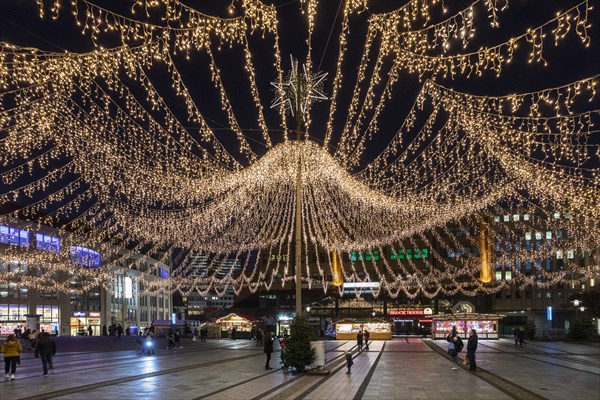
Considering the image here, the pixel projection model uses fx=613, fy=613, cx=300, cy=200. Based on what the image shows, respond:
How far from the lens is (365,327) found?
2293 inches

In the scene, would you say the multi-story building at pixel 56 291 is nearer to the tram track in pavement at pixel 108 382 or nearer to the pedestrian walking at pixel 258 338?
the pedestrian walking at pixel 258 338

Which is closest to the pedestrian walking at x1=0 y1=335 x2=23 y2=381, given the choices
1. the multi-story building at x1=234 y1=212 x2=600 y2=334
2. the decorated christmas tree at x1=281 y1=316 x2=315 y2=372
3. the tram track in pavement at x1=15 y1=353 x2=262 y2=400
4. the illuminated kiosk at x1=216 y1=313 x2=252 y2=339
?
the tram track in pavement at x1=15 y1=353 x2=262 y2=400

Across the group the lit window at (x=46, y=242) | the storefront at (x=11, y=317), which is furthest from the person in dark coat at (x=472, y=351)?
the lit window at (x=46, y=242)

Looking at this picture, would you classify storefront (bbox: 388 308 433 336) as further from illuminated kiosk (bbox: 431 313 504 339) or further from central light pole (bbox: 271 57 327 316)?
central light pole (bbox: 271 57 327 316)

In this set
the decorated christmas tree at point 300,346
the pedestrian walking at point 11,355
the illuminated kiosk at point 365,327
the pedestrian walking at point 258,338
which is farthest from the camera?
the illuminated kiosk at point 365,327

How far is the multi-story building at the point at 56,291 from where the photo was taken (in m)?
58.3

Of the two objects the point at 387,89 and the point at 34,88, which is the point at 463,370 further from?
the point at 34,88

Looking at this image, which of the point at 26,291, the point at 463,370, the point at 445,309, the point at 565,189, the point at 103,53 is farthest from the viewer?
the point at 445,309

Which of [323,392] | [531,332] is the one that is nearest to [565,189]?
[323,392]

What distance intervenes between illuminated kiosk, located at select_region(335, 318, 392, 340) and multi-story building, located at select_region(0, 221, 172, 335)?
67.2 ft

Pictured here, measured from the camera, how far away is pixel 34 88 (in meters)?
15.4

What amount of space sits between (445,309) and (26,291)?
53.3 meters

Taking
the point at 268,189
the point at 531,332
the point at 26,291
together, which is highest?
the point at 268,189

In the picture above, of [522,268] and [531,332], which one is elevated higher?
[522,268]
